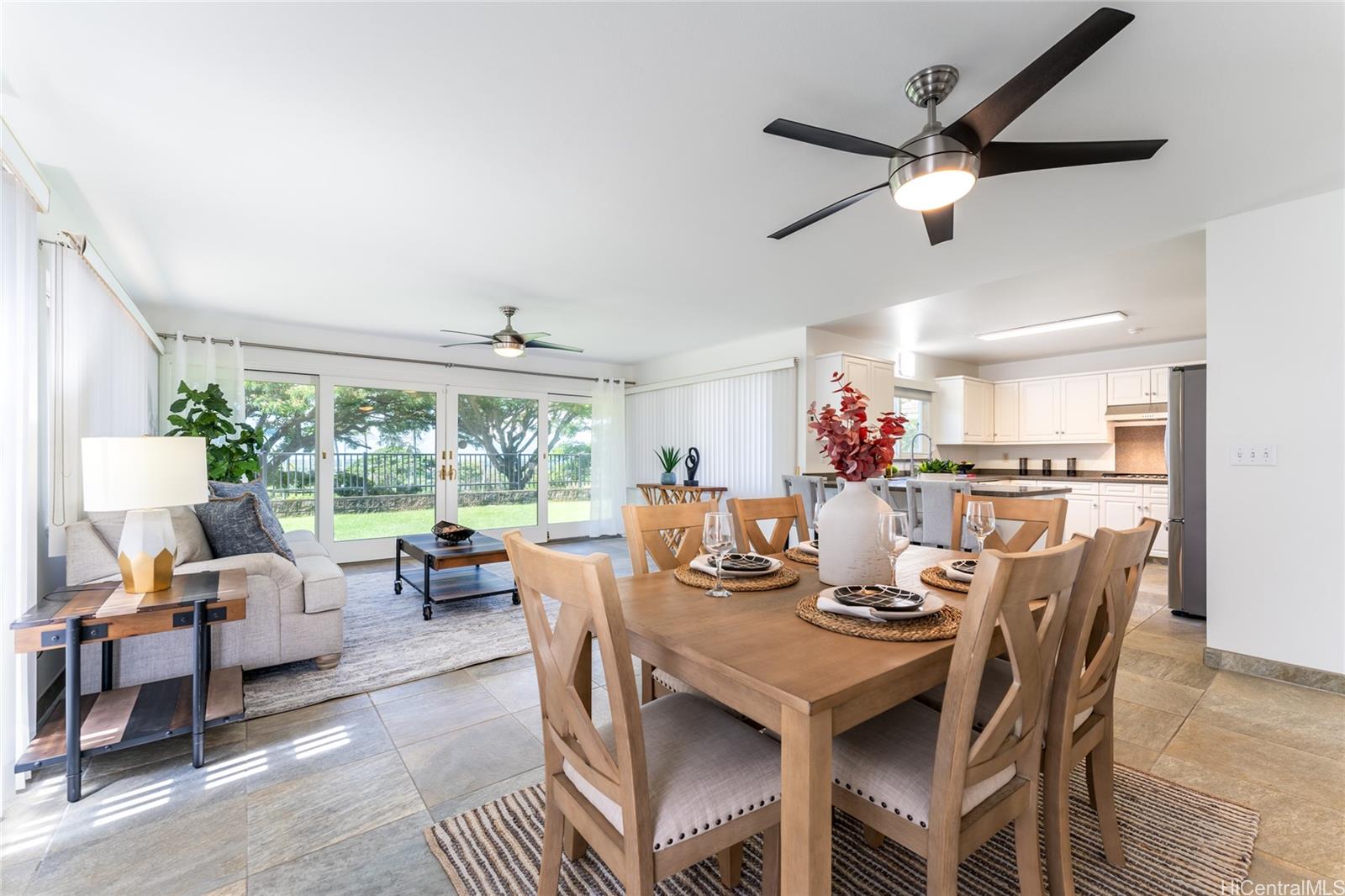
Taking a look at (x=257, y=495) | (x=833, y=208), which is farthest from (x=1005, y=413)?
(x=257, y=495)

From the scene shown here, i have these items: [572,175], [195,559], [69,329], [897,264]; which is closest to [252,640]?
[195,559]

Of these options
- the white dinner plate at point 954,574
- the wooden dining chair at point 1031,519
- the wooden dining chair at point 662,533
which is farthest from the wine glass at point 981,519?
the wooden dining chair at point 662,533

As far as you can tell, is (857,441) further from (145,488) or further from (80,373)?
(80,373)

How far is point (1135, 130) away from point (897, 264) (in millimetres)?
1542

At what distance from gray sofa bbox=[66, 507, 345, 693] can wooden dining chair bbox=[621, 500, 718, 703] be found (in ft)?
5.97

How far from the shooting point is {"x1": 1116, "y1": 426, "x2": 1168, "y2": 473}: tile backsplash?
6.11 m

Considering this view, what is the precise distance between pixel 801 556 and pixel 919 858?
96cm

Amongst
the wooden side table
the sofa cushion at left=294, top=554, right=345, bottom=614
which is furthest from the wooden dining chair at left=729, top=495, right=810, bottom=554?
the sofa cushion at left=294, top=554, right=345, bottom=614

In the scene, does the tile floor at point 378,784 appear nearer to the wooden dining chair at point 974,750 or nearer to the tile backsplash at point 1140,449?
the wooden dining chair at point 974,750

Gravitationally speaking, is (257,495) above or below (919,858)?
above

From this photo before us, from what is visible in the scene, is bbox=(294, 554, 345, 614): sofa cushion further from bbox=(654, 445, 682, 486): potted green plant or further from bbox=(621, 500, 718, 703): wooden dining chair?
bbox=(654, 445, 682, 486): potted green plant

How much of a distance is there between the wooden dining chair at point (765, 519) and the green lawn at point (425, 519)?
4715 millimetres

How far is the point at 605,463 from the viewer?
24.0ft

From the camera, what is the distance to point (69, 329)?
8.53ft
